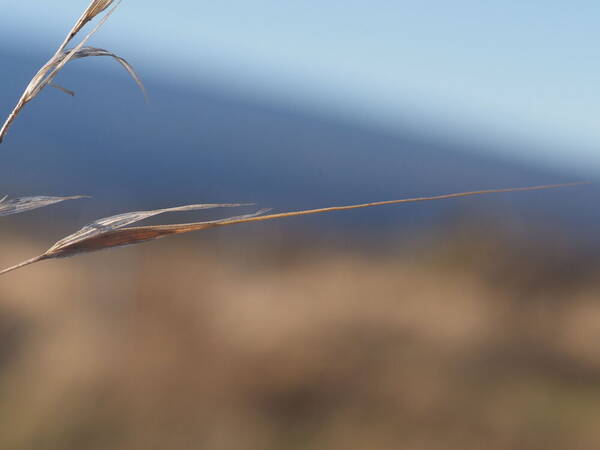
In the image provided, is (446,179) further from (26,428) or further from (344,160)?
(26,428)

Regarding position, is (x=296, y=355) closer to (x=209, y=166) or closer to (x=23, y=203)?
(x=23, y=203)

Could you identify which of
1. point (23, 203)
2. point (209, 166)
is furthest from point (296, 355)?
point (209, 166)

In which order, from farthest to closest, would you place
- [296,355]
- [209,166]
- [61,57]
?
[209,166] < [296,355] < [61,57]

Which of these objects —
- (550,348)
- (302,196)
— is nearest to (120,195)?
(302,196)

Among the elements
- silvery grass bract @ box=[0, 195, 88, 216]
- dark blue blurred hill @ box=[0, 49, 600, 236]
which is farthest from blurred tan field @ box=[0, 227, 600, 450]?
silvery grass bract @ box=[0, 195, 88, 216]

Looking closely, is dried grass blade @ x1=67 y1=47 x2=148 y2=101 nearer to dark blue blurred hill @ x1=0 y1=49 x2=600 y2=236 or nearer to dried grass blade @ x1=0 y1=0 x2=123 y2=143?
dried grass blade @ x1=0 y1=0 x2=123 y2=143

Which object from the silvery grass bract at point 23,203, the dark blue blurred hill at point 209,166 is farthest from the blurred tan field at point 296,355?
the silvery grass bract at point 23,203
